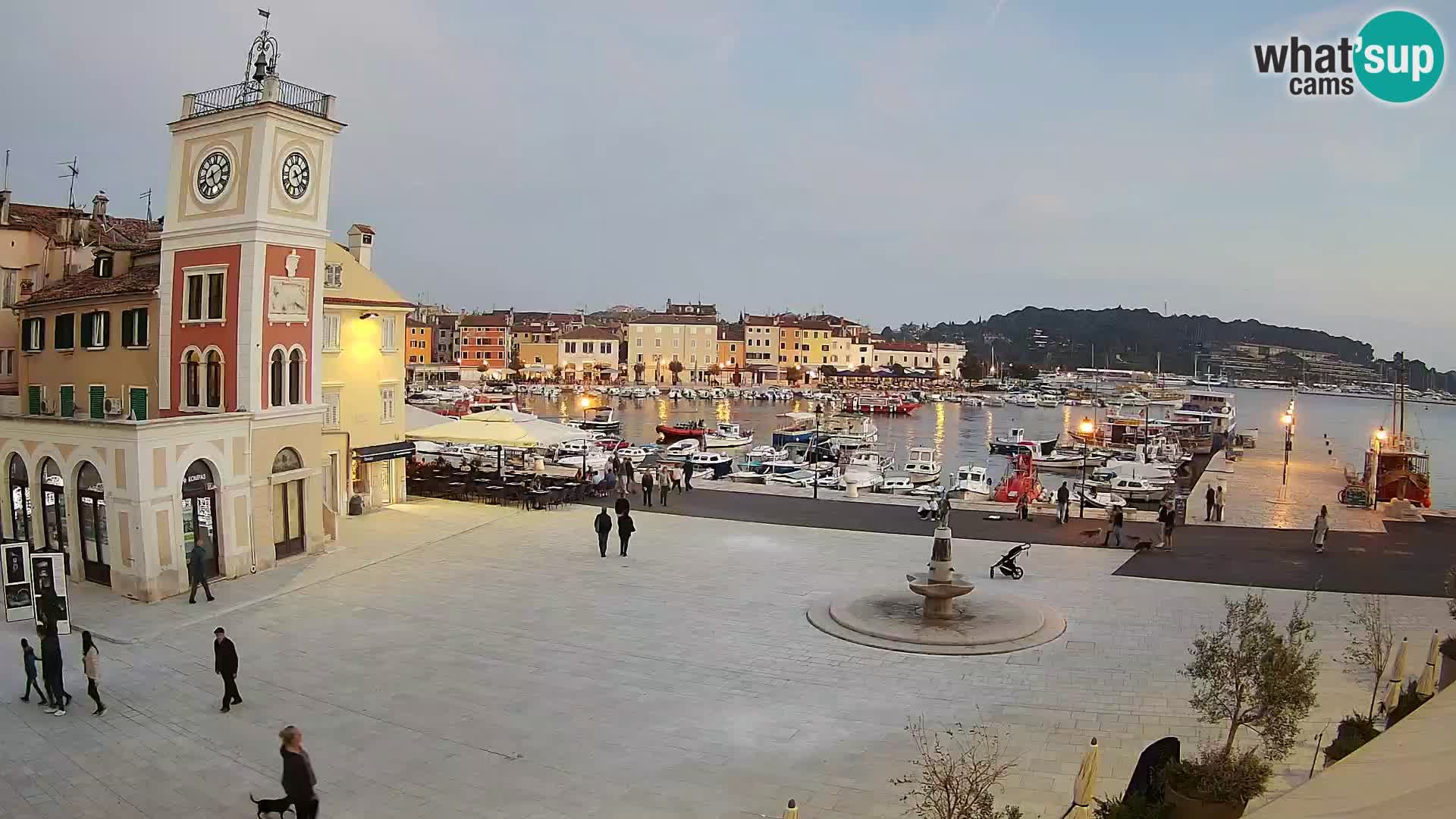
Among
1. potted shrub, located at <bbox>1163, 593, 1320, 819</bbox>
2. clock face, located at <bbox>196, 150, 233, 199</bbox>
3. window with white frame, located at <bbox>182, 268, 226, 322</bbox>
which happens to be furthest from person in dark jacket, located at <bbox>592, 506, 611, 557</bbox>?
potted shrub, located at <bbox>1163, 593, 1320, 819</bbox>

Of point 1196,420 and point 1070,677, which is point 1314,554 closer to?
point 1070,677

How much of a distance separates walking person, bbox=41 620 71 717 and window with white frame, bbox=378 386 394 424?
14000 mm

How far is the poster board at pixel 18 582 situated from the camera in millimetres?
13625

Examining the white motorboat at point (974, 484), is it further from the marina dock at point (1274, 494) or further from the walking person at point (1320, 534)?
the walking person at point (1320, 534)

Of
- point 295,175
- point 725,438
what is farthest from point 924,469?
point 295,175

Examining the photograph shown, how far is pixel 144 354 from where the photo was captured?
757 inches

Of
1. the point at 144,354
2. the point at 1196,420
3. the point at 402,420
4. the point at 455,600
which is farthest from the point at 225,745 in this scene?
the point at 1196,420

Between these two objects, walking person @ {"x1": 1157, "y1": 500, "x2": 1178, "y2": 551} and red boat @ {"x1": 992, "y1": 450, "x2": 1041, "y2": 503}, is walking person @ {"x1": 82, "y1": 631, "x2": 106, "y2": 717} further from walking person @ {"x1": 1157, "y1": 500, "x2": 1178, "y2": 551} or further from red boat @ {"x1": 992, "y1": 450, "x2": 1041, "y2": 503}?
red boat @ {"x1": 992, "y1": 450, "x2": 1041, "y2": 503}

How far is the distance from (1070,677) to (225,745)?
378 inches

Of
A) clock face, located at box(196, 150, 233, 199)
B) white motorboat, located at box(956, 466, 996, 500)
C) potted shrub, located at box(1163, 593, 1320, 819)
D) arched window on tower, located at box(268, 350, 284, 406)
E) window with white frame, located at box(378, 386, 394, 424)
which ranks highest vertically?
clock face, located at box(196, 150, 233, 199)

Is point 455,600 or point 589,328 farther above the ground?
point 589,328

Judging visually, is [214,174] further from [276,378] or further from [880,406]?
[880,406]

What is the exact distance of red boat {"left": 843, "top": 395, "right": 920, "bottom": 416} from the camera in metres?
99.3

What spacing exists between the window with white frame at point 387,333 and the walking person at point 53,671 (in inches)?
570
